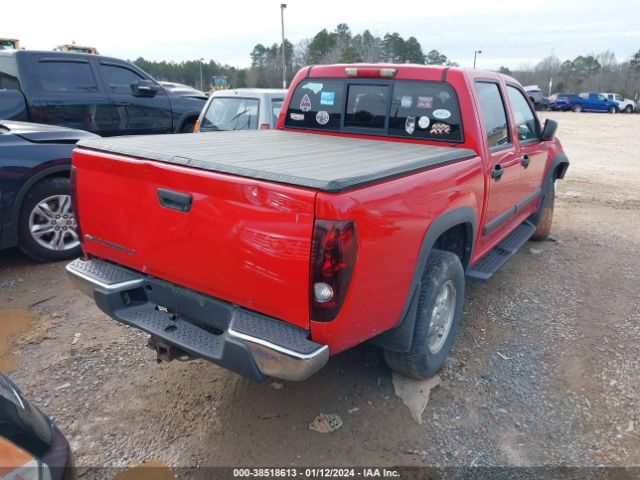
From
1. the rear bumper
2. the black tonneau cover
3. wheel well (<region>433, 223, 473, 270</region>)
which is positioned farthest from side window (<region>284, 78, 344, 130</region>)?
the rear bumper

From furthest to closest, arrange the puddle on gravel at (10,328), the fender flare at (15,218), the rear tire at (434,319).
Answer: the fender flare at (15,218), the puddle on gravel at (10,328), the rear tire at (434,319)

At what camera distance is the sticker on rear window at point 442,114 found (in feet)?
12.3

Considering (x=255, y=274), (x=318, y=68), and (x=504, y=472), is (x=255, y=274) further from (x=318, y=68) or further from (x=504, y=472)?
(x=318, y=68)

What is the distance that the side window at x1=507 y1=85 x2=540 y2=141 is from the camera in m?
4.58

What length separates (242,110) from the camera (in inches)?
283

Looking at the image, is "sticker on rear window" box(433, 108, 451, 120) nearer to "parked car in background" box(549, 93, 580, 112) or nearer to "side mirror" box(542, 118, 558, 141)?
"side mirror" box(542, 118, 558, 141)

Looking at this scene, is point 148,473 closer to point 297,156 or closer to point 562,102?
point 297,156

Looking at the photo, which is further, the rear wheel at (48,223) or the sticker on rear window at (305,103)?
the rear wheel at (48,223)

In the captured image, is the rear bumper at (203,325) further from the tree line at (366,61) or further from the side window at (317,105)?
the tree line at (366,61)

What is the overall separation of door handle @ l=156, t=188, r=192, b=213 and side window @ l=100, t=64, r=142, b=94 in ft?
19.8

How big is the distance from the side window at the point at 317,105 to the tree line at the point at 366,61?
124ft

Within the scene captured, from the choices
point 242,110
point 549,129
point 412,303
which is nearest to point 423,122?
point 412,303

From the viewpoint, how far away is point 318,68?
4.50 metres

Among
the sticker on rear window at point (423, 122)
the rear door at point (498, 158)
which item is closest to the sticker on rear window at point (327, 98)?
the sticker on rear window at point (423, 122)
